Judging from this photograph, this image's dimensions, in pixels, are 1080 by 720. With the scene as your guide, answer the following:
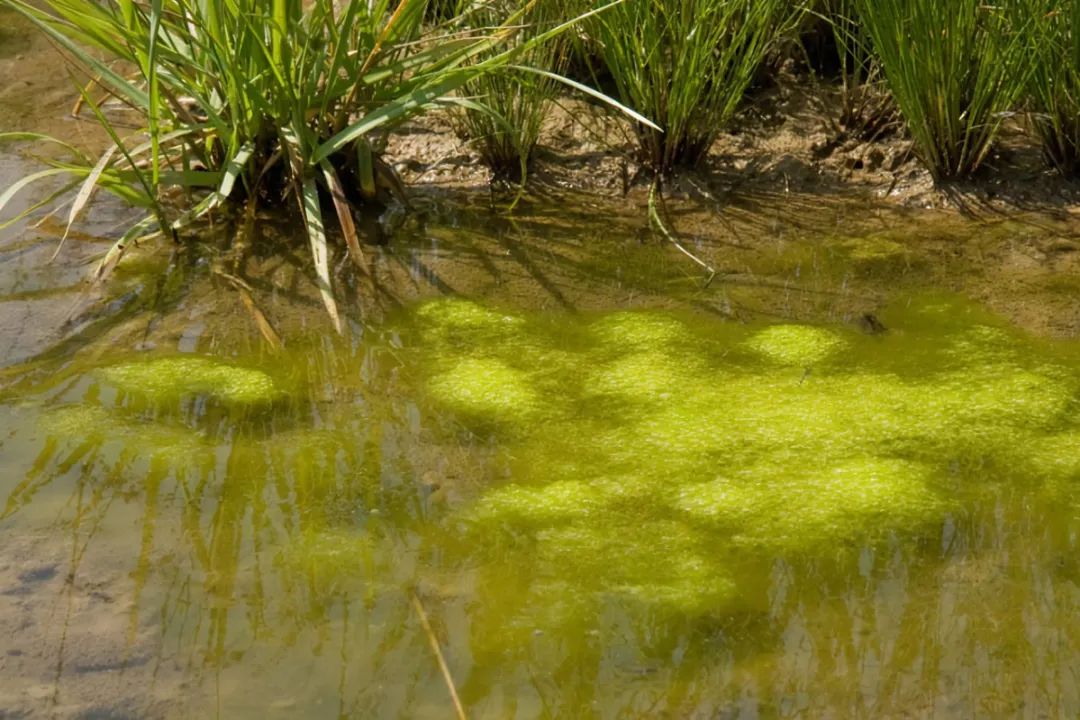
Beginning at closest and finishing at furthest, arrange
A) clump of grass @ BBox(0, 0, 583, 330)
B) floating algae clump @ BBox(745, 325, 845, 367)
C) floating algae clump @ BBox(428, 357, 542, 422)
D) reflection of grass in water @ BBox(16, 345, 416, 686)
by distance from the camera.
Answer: reflection of grass in water @ BBox(16, 345, 416, 686), floating algae clump @ BBox(428, 357, 542, 422), floating algae clump @ BBox(745, 325, 845, 367), clump of grass @ BBox(0, 0, 583, 330)

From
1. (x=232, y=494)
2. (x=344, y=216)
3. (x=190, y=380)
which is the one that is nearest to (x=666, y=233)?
(x=344, y=216)

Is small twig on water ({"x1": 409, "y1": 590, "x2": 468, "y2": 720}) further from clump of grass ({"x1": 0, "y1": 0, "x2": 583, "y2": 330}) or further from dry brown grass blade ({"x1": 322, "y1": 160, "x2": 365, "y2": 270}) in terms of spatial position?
dry brown grass blade ({"x1": 322, "y1": 160, "x2": 365, "y2": 270})

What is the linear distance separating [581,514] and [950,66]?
147cm

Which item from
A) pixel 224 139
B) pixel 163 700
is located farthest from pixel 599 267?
pixel 163 700

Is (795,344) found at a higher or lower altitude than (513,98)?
lower

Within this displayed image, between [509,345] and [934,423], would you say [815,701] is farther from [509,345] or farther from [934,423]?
[509,345]

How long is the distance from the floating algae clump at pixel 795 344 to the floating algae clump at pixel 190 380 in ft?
2.91

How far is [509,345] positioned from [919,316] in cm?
80

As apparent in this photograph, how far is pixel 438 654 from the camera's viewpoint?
1702 millimetres

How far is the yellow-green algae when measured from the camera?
1970mm

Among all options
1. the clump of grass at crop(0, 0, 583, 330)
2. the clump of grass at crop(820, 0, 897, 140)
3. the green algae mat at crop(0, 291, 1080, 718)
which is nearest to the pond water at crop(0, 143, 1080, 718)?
the green algae mat at crop(0, 291, 1080, 718)

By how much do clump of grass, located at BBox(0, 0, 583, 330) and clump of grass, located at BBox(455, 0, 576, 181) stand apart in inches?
6.3

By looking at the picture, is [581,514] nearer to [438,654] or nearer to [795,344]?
[438,654]

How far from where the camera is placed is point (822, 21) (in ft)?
A: 11.2
